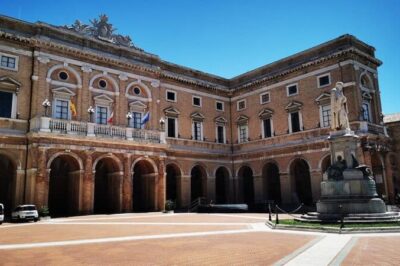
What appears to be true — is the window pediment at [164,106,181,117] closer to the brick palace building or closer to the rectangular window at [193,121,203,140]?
the brick palace building

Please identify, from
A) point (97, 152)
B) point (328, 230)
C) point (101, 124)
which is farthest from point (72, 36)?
point (328, 230)

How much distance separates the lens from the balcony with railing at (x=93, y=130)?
2502 centimetres

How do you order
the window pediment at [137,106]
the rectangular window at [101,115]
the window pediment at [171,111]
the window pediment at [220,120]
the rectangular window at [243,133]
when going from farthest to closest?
the window pediment at [220,120]
the rectangular window at [243,133]
the window pediment at [171,111]
the window pediment at [137,106]
the rectangular window at [101,115]

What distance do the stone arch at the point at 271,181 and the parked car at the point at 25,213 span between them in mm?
20919

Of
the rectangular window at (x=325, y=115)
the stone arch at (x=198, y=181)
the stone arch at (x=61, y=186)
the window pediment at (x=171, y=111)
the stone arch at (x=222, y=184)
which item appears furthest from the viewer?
the stone arch at (x=222, y=184)

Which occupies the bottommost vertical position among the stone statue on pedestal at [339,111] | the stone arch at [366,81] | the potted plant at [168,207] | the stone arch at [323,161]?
the potted plant at [168,207]

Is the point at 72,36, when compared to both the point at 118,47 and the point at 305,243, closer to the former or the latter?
the point at 118,47

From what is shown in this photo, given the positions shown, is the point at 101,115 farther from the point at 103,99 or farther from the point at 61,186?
the point at 61,186

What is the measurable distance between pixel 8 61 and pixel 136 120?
36.2 feet

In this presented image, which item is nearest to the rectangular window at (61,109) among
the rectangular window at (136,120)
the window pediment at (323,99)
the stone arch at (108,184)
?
the stone arch at (108,184)

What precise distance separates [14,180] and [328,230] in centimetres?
2105

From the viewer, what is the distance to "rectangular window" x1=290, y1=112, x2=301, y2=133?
32.9 meters

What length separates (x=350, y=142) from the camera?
56.1 ft

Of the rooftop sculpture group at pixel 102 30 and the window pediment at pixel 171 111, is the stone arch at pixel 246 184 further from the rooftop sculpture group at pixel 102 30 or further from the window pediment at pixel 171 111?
the rooftop sculpture group at pixel 102 30
